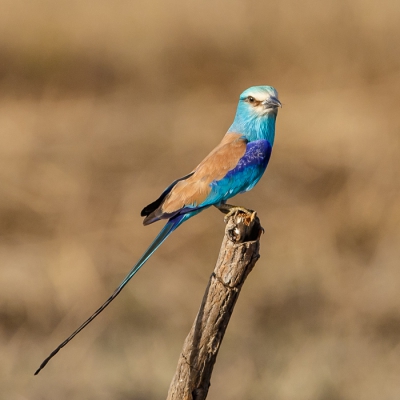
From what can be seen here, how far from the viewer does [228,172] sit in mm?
3756

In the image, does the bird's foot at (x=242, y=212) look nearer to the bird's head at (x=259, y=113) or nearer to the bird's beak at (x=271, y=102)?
the bird's head at (x=259, y=113)

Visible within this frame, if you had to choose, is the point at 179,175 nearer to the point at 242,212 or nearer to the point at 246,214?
the point at 242,212

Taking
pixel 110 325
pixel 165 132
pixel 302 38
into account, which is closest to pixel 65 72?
pixel 165 132

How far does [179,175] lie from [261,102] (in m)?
3.60

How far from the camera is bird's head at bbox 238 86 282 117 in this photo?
4043 mm

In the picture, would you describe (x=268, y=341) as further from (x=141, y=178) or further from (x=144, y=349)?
(x=141, y=178)

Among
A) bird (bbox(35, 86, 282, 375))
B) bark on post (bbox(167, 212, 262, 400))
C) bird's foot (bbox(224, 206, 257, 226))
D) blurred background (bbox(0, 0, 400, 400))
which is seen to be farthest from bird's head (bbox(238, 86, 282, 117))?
blurred background (bbox(0, 0, 400, 400))

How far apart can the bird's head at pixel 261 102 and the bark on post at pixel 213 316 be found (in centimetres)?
111

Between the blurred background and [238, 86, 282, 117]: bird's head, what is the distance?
273 centimetres

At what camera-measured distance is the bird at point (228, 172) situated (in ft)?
11.9

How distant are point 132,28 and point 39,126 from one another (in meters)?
1.47

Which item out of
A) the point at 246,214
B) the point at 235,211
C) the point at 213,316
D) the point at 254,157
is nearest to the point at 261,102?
the point at 254,157

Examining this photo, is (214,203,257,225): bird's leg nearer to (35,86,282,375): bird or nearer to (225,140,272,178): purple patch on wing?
(35,86,282,375): bird

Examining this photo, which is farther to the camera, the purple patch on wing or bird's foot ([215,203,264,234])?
the purple patch on wing
